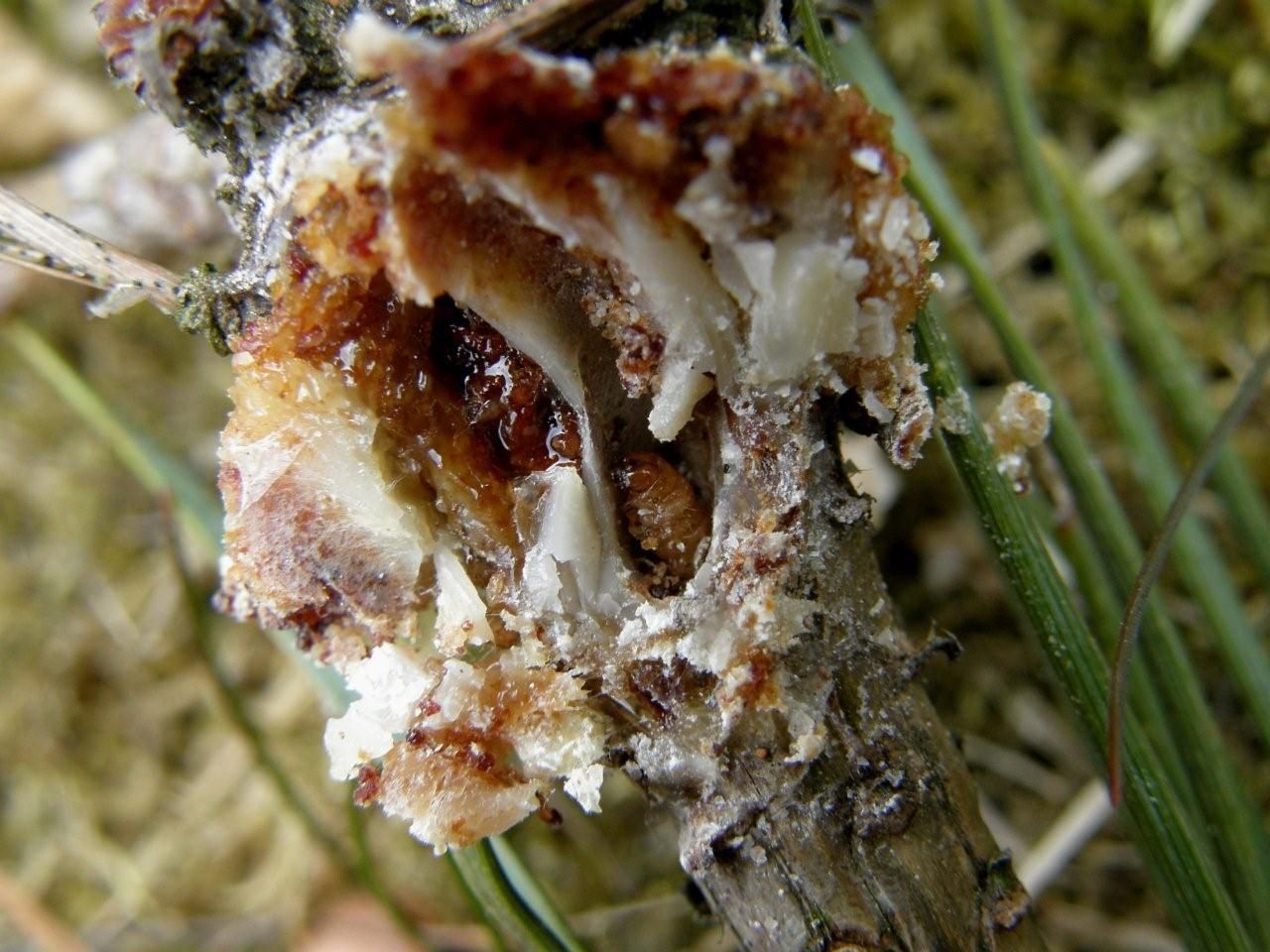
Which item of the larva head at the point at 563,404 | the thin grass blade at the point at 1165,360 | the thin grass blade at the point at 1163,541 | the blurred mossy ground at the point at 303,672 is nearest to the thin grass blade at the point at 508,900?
the larva head at the point at 563,404

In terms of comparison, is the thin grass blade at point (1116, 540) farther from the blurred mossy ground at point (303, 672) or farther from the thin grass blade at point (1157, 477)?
the blurred mossy ground at point (303, 672)

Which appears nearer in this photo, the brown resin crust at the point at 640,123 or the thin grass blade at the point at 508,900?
the brown resin crust at the point at 640,123

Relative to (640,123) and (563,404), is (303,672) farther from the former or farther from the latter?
(640,123)

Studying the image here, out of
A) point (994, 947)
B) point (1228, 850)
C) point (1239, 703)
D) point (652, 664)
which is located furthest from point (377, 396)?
point (1239, 703)

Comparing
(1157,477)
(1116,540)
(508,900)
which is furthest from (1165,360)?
(508,900)

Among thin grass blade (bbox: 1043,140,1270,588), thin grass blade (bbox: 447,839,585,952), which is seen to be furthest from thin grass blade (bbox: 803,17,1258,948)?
thin grass blade (bbox: 447,839,585,952)

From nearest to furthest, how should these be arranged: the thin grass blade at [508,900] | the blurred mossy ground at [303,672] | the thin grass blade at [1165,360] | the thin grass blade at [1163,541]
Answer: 1. the thin grass blade at [1163,541]
2. the thin grass blade at [508,900]
3. the thin grass blade at [1165,360]
4. the blurred mossy ground at [303,672]

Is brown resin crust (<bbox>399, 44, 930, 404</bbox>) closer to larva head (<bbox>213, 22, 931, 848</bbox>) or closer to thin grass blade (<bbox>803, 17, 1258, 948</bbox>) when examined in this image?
larva head (<bbox>213, 22, 931, 848</bbox>)
